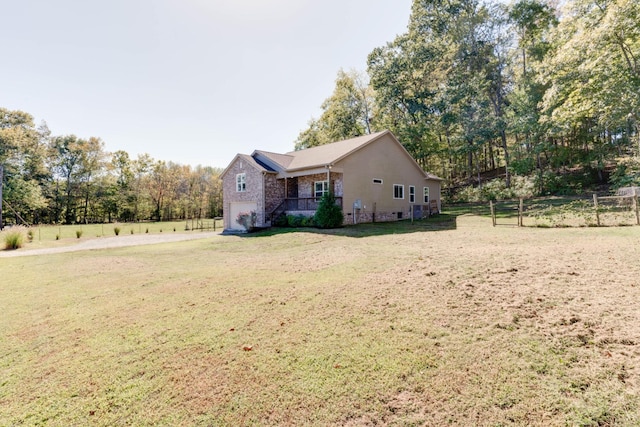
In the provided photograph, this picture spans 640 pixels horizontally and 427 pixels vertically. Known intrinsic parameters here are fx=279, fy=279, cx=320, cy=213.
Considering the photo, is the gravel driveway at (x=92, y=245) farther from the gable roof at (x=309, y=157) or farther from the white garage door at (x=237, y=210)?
the gable roof at (x=309, y=157)

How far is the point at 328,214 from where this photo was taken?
15938 mm

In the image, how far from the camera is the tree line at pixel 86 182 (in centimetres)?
3184

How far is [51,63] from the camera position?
13242 mm

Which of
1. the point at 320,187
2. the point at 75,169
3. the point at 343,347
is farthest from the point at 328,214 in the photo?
the point at 75,169

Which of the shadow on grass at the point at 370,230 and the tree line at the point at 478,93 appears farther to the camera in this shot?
the tree line at the point at 478,93

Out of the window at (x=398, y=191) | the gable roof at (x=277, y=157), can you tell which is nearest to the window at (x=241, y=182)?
the gable roof at (x=277, y=157)

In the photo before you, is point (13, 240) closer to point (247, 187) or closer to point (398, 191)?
point (247, 187)

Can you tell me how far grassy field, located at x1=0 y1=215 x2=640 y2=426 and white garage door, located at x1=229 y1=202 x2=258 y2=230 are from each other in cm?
1383

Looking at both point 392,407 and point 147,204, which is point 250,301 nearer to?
point 392,407

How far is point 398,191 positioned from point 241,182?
11802mm

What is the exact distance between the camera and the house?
17.6 metres

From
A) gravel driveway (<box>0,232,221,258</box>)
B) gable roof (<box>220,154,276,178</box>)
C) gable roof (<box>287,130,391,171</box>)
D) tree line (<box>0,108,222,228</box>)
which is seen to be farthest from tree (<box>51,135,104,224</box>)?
gable roof (<box>287,130,391,171</box>)

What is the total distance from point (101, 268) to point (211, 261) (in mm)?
3131

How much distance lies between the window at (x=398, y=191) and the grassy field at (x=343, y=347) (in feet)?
45.9
